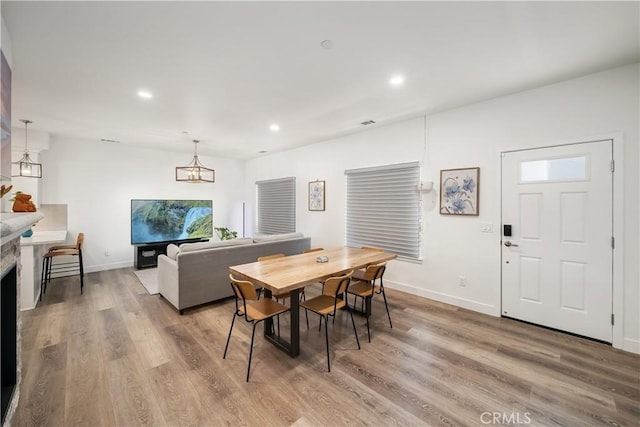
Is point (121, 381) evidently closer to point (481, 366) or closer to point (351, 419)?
point (351, 419)

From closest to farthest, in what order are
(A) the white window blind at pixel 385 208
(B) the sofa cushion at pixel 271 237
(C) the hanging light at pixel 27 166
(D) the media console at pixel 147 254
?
(C) the hanging light at pixel 27 166 < (A) the white window blind at pixel 385 208 < (B) the sofa cushion at pixel 271 237 < (D) the media console at pixel 147 254

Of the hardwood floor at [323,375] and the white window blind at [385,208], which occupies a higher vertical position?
the white window blind at [385,208]

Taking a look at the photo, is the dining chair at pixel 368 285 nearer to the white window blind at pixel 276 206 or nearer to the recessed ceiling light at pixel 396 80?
the recessed ceiling light at pixel 396 80

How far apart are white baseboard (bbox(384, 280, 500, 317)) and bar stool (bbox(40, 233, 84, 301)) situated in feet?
16.5

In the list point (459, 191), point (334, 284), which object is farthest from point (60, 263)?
point (459, 191)

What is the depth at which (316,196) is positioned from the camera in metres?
5.38

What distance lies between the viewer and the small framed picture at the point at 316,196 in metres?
5.28

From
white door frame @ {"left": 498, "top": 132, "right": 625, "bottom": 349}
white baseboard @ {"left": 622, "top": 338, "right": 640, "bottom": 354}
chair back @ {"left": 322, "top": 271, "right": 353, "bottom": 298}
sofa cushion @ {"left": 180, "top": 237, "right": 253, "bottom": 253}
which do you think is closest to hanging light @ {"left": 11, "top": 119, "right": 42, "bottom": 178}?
sofa cushion @ {"left": 180, "top": 237, "right": 253, "bottom": 253}

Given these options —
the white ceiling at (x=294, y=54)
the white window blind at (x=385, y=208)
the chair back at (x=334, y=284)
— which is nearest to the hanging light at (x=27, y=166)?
the white ceiling at (x=294, y=54)

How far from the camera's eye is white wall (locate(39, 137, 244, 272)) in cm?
496

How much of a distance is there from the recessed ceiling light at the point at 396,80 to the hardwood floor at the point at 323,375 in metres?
2.71

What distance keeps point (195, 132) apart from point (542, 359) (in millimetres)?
5532

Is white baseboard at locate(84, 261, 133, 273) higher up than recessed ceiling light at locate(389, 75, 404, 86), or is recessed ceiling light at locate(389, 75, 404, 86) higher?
recessed ceiling light at locate(389, 75, 404, 86)

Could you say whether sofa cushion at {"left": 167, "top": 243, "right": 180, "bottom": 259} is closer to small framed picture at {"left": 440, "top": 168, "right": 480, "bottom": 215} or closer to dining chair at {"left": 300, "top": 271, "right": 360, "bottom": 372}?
dining chair at {"left": 300, "top": 271, "right": 360, "bottom": 372}
